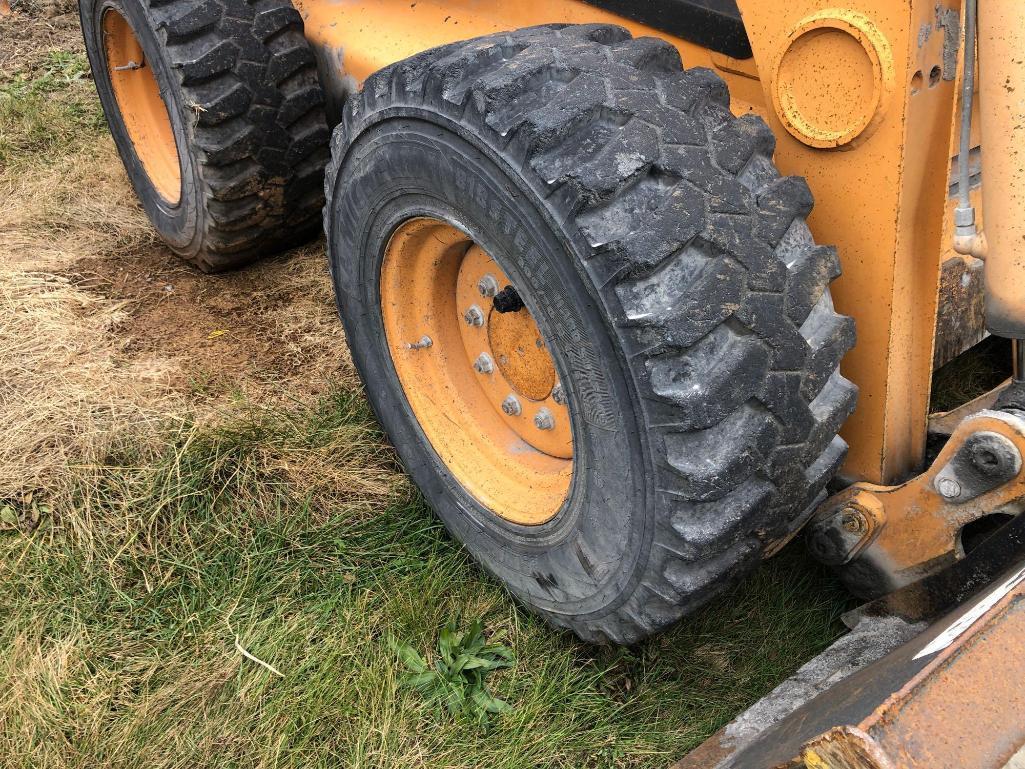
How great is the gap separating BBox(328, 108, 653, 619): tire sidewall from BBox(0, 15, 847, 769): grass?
0.24 meters

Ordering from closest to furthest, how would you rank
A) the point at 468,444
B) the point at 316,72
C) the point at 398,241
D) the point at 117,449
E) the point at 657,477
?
the point at 657,477 → the point at 398,241 → the point at 468,444 → the point at 117,449 → the point at 316,72

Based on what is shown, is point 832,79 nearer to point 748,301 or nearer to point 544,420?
point 748,301

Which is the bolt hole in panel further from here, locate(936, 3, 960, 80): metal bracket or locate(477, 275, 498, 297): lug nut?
locate(477, 275, 498, 297): lug nut

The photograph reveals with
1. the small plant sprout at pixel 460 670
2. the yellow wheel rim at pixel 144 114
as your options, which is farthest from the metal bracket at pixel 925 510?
the yellow wheel rim at pixel 144 114

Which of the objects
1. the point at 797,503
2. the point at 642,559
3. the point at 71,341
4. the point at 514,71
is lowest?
the point at 71,341

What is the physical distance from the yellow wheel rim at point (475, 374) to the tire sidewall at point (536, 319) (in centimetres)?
4

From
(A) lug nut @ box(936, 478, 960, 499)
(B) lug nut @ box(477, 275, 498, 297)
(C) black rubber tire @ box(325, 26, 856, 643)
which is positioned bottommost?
(A) lug nut @ box(936, 478, 960, 499)

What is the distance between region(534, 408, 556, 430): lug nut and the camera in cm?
230

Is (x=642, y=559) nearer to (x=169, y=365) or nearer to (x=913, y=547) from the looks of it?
(x=913, y=547)

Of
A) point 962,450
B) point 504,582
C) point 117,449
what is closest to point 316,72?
point 117,449

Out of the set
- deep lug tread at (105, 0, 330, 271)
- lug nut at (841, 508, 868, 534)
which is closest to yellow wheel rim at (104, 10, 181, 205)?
deep lug tread at (105, 0, 330, 271)

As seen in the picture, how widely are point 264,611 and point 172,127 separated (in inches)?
65.5

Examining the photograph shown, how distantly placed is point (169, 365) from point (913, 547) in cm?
225

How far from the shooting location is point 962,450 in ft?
6.09
